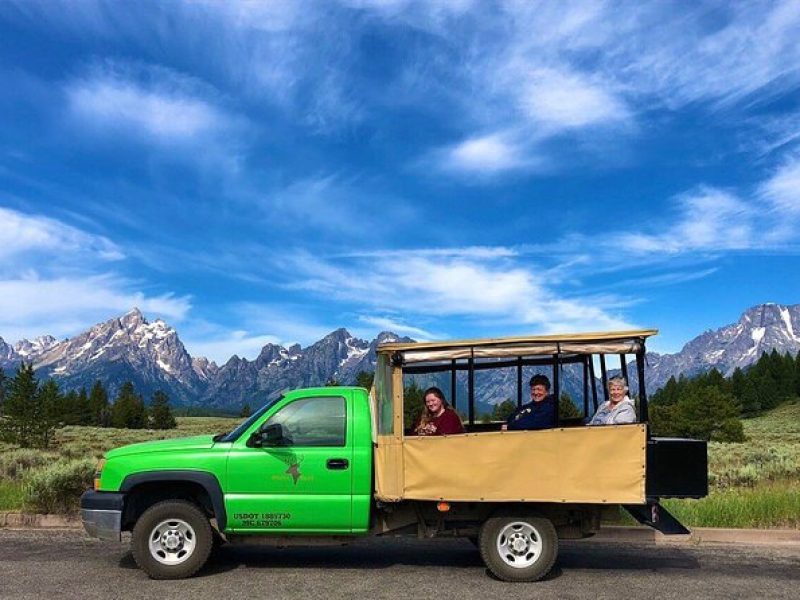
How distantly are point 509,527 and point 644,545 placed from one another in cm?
304

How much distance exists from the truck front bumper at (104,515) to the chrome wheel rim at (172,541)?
0.39 meters

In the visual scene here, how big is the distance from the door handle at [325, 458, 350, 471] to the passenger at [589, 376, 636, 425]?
9.69 ft

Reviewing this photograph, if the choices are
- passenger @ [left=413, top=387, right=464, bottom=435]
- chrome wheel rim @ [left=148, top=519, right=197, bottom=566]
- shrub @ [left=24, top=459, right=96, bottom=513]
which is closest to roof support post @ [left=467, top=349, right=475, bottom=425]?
passenger @ [left=413, top=387, right=464, bottom=435]

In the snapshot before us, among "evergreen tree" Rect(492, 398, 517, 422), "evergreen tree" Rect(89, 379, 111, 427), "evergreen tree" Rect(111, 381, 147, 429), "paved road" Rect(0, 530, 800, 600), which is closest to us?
"paved road" Rect(0, 530, 800, 600)

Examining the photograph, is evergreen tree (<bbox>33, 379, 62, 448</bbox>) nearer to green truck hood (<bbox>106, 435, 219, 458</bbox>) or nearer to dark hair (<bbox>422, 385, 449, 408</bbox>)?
green truck hood (<bbox>106, 435, 219, 458</bbox>)

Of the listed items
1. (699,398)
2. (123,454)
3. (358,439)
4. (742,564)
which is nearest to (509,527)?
(358,439)

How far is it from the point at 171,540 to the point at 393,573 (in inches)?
95.1

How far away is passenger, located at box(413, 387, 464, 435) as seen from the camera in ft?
27.4

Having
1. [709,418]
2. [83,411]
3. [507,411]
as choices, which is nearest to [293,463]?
[507,411]

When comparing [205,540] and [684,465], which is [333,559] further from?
[684,465]

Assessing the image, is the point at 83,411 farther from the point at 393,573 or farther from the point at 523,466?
the point at 523,466

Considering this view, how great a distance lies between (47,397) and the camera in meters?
73.0

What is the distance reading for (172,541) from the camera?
780 cm

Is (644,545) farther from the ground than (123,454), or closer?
closer
